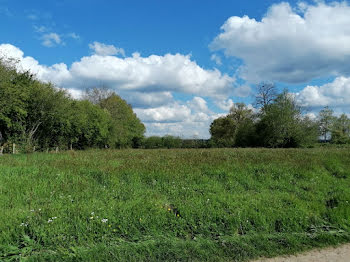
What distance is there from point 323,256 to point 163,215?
3.56 meters

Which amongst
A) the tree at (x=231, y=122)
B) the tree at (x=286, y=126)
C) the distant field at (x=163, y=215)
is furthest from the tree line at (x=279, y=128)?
the distant field at (x=163, y=215)

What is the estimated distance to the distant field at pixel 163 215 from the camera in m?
4.89

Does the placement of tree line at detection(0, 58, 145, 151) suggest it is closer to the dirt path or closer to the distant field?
the distant field

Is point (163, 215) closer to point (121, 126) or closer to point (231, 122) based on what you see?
point (121, 126)

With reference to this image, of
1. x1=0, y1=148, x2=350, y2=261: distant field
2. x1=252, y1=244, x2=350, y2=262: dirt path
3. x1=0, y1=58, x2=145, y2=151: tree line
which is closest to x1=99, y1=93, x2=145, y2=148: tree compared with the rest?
x1=0, y1=58, x2=145, y2=151: tree line

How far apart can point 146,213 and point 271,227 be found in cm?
312

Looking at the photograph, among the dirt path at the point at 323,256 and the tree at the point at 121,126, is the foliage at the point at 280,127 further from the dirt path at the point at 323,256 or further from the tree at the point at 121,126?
the dirt path at the point at 323,256

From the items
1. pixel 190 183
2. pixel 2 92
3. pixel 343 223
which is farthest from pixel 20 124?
pixel 343 223

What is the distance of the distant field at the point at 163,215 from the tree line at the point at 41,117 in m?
19.5

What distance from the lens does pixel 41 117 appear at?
29734mm

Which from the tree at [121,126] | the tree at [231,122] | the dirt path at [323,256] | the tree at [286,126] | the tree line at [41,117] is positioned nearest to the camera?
the dirt path at [323,256]

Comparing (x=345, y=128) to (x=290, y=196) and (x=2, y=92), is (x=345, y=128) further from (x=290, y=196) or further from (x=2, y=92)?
(x=2, y=92)

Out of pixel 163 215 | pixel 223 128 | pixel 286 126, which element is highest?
pixel 223 128

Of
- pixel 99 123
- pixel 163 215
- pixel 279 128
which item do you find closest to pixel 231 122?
pixel 279 128
